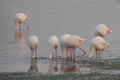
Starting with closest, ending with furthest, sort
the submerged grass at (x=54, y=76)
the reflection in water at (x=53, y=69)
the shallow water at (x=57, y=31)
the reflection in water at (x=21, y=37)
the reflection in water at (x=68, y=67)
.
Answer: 1. the submerged grass at (x=54, y=76)
2. the reflection in water at (x=53, y=69)
3. the reflection in water at (x=68, y=67)
4. the shallow water at (x=57, y=31)
5. the reflection in water at (x=21, y=37)

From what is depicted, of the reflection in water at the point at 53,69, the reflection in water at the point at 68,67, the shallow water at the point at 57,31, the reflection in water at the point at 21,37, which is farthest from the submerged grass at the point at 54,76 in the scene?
the reflection in water at the point at 21,37

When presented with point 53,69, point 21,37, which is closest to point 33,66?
point 53,69

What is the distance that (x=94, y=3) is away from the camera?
3581 cm

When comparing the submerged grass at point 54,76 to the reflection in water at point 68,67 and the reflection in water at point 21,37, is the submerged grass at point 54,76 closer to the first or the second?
the reflection in water at point 68,67

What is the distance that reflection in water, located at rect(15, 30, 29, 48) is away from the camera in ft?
63.8

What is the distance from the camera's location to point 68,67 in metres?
14.2

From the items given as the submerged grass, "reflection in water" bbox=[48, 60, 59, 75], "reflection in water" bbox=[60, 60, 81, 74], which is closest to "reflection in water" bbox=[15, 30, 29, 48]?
"reflection in water" bbox=[60, 60, 81, 74]

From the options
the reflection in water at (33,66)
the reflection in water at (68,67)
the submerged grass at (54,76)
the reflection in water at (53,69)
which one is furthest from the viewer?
the reflection in water at (33,66)

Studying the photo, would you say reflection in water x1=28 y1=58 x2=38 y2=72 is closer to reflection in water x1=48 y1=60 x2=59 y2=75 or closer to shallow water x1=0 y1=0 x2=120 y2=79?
shallow water x1=0 y1=0 x2=120 y2=79

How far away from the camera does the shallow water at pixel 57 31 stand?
1415 cm

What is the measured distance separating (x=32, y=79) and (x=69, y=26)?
12.4m

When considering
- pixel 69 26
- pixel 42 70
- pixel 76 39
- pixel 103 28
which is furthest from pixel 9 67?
pixel 69 26

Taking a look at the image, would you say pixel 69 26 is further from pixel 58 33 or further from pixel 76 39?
pixel 76 39

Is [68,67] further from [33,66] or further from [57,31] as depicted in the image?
Result: [57,31]
